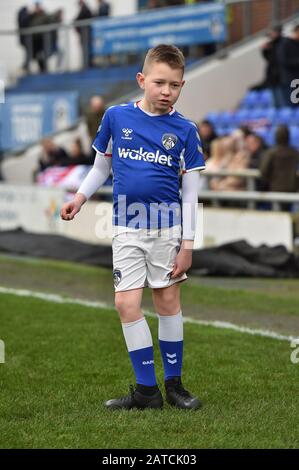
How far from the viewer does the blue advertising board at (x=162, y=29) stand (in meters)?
19.8

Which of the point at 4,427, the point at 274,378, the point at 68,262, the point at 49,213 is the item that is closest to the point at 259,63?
the point at 49,213

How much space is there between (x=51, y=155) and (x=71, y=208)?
1344 centimetres

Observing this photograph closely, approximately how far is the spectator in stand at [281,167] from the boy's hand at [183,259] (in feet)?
26.2

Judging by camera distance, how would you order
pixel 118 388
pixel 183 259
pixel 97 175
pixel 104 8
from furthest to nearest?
1. pixel 104 8
2. pixel 118 388
3. pixel 97 175
4. pixel 183 259

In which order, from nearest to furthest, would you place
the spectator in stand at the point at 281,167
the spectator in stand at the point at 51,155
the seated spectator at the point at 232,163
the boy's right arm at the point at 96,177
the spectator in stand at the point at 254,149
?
the boy's right arm at the point at 96,177
the spectator in stand at the point at 281,167
the seated spectator at the point at 232,163
the spectator in stand at the point at 254,149
the spectator in stand at the point at 51,155

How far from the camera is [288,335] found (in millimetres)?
8156

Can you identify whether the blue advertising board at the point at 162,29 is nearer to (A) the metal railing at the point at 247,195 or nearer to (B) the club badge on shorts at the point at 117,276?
(A) the metal railing at the point at 247,195

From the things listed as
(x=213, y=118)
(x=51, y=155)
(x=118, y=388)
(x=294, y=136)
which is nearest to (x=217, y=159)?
(x=294, y=136)

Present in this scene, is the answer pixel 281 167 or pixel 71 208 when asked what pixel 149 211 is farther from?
pixel 281 167

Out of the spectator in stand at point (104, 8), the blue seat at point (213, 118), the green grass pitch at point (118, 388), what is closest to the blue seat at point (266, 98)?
the blue seat at point (213, 118)

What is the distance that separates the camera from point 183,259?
18.4ft

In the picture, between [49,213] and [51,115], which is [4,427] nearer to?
[49,213]

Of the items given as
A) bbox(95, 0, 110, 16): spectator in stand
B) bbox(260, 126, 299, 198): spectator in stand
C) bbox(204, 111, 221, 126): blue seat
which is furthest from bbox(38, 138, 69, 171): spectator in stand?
bbox(260, 126, 299, 198): spectator in stand

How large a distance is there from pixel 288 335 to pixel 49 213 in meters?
8.11
